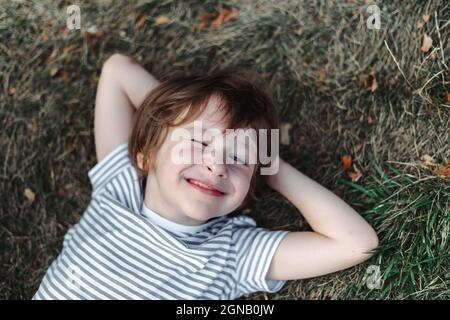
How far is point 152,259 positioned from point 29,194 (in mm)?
897

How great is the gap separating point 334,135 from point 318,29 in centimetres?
58

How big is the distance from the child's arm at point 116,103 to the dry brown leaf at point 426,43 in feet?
4.33

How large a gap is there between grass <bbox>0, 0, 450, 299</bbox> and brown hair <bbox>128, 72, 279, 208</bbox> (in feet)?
1.44

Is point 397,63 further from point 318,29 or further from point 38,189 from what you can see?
point 38,189

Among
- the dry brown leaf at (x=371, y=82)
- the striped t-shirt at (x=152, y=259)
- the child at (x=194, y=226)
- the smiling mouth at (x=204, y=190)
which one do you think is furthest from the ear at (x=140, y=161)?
the dry brown leaf at (x=371, y=82)

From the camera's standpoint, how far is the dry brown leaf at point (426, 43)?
258cm

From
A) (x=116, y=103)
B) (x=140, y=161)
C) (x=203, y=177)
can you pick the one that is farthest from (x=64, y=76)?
(x=203, y=177)

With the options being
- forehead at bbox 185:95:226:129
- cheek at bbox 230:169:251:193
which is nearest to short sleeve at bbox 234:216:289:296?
cheek at bbox 230:169:251:193

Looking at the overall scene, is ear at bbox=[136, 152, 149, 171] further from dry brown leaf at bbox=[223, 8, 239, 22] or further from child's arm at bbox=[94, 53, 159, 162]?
dry brown leaf at bbox=[223, 8, 239, 22]

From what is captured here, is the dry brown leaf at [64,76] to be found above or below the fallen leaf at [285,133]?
above

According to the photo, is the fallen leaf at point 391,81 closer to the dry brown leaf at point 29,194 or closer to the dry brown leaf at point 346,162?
the dry brown leaf at point 346,162

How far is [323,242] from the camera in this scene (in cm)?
232

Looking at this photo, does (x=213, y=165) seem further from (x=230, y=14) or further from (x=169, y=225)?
(x=230, y=14)

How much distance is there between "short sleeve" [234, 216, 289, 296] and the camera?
92.9 inches
